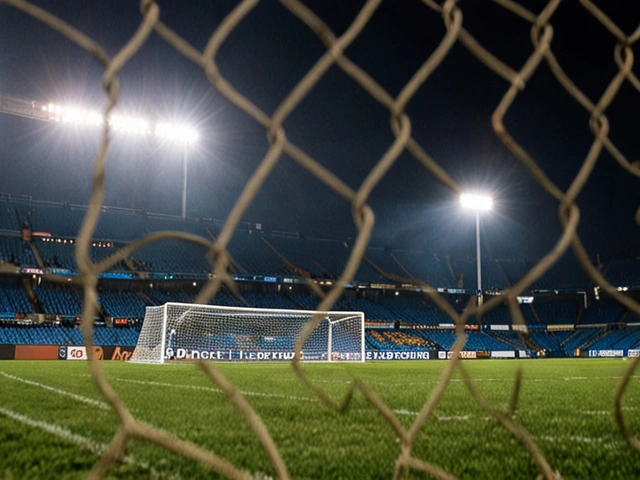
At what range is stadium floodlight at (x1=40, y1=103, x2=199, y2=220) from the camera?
73.3 feet

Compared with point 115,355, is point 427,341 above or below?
above

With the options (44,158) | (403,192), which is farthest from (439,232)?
(44,158)

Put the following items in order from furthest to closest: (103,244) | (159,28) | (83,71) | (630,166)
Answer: (103,244) < (83,71) < (630,166) < (159,28)

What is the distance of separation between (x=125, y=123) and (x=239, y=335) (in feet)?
35.5

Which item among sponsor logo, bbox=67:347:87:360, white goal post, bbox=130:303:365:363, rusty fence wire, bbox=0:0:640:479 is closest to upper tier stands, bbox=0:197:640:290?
Answer: white goal post, bbox=130:303:365:363

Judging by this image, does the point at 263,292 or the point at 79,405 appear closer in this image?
the point at 79,405

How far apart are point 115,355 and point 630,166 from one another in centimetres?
1863

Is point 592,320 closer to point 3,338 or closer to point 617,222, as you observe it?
point 617,222

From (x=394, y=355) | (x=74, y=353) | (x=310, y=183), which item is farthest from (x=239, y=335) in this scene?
(x=310, y=183)

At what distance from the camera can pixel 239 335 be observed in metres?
17.8

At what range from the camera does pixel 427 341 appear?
26797 millimetres

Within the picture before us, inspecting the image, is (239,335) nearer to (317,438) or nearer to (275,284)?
(275,284)

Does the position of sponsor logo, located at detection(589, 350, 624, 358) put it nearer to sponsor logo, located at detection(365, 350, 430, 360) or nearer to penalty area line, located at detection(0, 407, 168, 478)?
sponsor logo, located at detection(365, 350, 430, 360)

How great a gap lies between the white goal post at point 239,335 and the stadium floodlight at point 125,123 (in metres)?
9.21
